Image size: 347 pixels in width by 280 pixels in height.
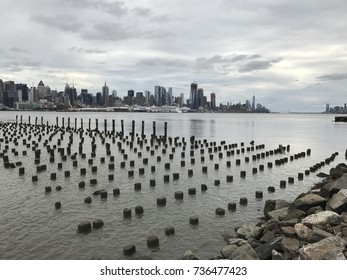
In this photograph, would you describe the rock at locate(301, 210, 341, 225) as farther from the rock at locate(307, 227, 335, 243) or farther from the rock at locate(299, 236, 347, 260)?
the rock at locate(299, 236, 347, 260)

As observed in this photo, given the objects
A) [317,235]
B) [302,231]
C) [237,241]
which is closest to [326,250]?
[317,235]

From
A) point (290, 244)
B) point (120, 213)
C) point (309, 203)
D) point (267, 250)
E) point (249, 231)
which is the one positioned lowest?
point (120, 213)

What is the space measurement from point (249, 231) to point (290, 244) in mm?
3452

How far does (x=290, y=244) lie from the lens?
967 cm

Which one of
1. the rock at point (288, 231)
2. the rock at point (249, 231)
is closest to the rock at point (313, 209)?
the rock at point (249, 231)

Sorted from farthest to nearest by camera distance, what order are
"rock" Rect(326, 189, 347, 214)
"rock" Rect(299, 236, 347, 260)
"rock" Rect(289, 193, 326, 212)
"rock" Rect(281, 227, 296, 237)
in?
"rock" Rect(289, 193, 326, 212) < "rock" Rect(326, 189, 347, 214) < "rock" Rect(281, 227, 296, 237) < "rock" Rect(299, 236, 347, 260)

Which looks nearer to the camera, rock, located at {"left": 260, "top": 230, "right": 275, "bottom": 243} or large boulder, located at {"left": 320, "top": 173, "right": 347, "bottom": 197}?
rock, located at {"left": 260, "top": 230, "right": 275, "bottom": 243}

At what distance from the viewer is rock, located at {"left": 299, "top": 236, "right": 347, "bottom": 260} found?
8023 millimetres

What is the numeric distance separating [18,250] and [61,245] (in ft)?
5.05

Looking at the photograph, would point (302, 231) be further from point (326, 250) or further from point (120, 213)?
point (120, 213)

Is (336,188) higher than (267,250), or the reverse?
(336,188)

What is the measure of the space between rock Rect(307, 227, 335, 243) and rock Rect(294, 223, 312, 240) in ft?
0.76

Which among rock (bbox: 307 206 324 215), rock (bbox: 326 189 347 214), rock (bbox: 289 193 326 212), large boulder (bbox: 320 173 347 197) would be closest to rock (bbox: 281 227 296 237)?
rock (bbox: 326 189 347 214)

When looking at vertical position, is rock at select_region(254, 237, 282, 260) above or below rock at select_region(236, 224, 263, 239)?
above
